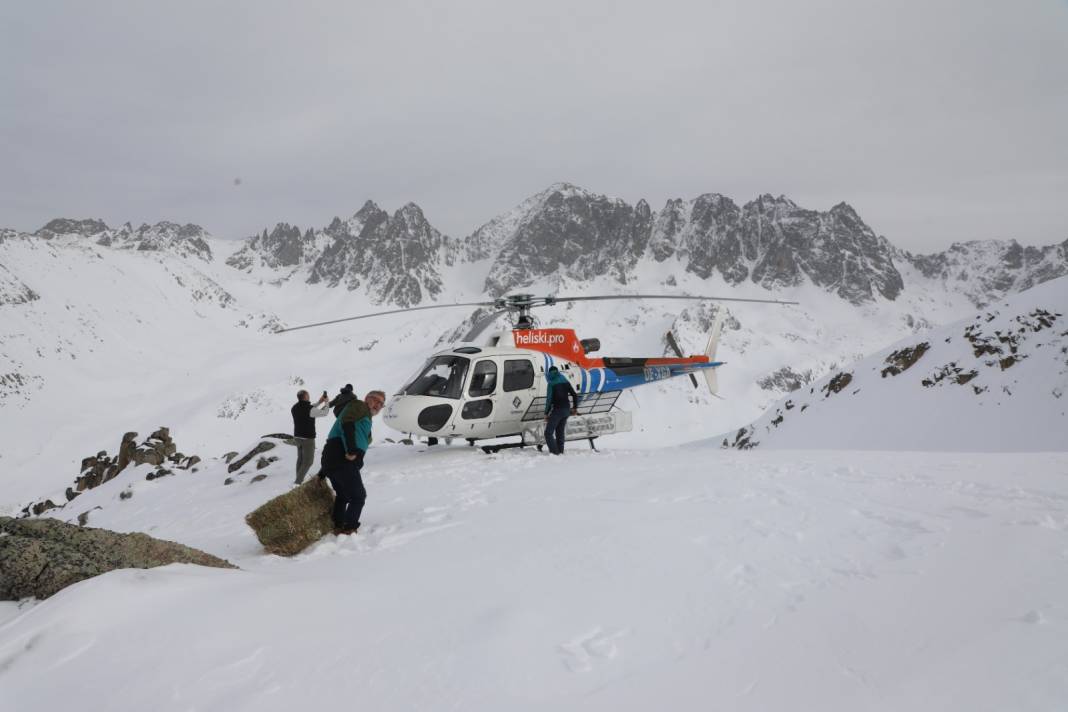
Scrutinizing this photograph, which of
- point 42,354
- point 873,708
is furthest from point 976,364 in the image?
point 42,354

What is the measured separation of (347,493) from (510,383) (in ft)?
18.8

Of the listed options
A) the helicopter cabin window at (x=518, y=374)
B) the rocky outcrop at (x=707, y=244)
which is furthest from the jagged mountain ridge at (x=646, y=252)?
the helicopter cabin window at (x=518, y=374)

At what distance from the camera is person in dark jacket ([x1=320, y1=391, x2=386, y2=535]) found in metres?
6.28

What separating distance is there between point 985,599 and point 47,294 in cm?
8565

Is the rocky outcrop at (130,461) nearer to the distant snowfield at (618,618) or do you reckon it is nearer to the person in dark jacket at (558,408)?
the person in dark jacket at (558,408)

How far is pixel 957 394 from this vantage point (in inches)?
610

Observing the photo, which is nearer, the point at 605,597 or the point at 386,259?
the point at 605,597

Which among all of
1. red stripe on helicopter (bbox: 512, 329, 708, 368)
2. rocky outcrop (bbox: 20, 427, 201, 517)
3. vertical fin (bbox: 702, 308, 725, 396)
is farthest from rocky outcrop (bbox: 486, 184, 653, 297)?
red stripe on helicopter (bbox: 512, 329, 708, 368)

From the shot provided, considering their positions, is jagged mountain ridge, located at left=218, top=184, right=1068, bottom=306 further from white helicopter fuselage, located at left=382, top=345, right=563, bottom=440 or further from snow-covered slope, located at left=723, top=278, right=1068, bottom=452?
white helicopter fuselage, located at left=382, top=345, right=563, bottom=440

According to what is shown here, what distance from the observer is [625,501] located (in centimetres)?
618

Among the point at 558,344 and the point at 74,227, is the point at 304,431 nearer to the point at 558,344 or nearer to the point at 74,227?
the point at 558,344

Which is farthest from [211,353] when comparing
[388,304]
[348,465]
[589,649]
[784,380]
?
[589,649]

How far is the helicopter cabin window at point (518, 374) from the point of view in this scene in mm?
11695

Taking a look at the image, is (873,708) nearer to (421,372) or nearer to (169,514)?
(421,372)
